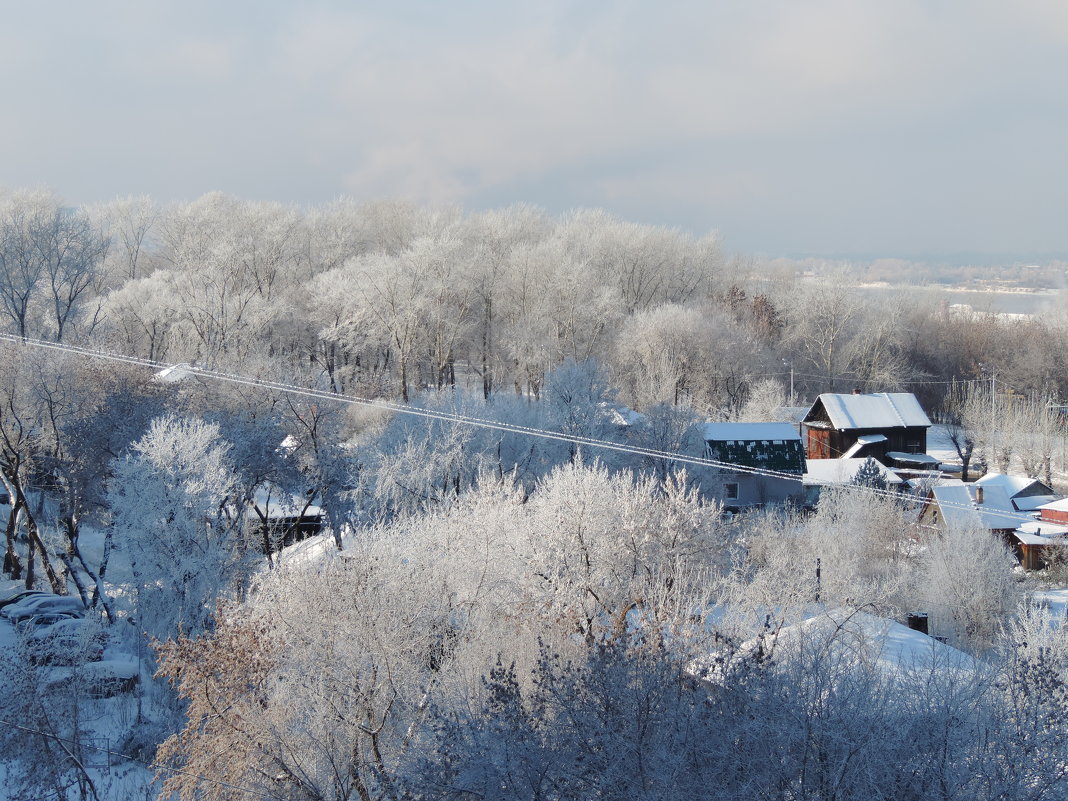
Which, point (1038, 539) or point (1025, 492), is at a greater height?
point (1025, 492)

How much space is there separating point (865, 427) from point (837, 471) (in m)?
6.75

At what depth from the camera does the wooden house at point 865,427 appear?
123 ft

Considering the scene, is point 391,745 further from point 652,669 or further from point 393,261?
point 393,261

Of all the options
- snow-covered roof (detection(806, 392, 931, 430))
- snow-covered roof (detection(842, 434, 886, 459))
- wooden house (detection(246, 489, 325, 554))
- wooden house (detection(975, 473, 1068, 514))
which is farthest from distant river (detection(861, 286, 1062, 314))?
wooden house (detection(246, 489, 325, 554))

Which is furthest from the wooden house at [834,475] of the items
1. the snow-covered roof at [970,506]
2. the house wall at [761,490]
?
the snow-covered roof at [970,506]

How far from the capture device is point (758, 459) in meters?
31.2

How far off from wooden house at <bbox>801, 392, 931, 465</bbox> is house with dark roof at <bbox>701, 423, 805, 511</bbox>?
6.37 meters

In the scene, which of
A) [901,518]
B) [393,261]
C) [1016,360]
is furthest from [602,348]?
[1016,360]

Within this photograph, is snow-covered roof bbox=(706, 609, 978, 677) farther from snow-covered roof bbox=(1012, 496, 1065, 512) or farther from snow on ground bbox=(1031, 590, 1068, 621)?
snow-covered roof bbox=(1012, 496, 1065, 512)

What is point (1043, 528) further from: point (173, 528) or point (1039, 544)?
point (173, 528)

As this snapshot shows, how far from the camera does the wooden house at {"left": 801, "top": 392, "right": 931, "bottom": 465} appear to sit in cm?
3750

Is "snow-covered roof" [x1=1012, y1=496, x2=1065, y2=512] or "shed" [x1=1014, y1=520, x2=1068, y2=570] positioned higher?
"snow-covered roof" [x1=1012, y1=496, x2=1065, y2=512]

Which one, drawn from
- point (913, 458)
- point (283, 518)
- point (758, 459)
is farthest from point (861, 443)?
point (283, 518)

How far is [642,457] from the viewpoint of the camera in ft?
91.9
